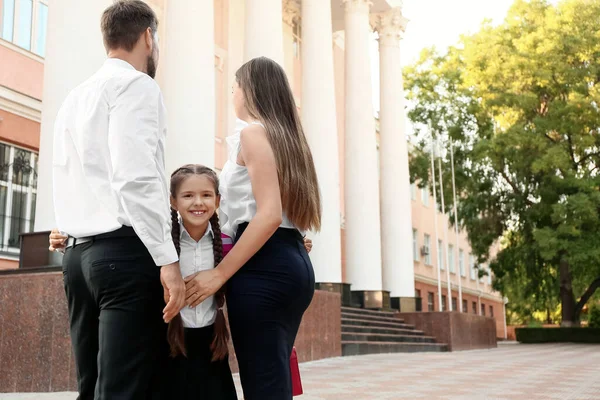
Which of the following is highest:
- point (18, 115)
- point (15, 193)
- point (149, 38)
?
point (18, 115)

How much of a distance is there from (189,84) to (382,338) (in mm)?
8560

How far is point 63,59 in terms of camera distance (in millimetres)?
8672

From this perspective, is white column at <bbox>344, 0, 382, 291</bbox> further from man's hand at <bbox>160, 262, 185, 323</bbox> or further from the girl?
man's hand at <bbox>160, 262, 185, 323</bbox>

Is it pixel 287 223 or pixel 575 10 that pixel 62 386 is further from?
pixel 575 10

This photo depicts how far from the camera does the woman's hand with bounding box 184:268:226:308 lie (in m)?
2.52

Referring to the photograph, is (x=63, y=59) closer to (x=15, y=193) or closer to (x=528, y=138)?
(x=15, y=193)

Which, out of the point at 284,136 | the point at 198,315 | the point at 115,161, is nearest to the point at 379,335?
the point at 198,315

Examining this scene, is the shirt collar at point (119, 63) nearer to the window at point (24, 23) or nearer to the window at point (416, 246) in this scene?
the window at point (24, 23)

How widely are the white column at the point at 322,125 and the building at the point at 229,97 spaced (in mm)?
25

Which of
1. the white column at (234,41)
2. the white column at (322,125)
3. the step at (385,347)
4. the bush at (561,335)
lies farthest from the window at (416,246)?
the white column at (322,125)

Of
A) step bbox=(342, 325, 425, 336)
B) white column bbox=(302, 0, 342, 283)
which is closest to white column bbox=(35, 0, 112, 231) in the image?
white column bbox=(302, 0, 342, 283)

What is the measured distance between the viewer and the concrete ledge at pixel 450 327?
63.9 ft

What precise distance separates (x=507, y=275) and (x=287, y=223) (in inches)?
1155

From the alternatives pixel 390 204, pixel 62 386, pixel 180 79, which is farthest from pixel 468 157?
pixel 62 386
